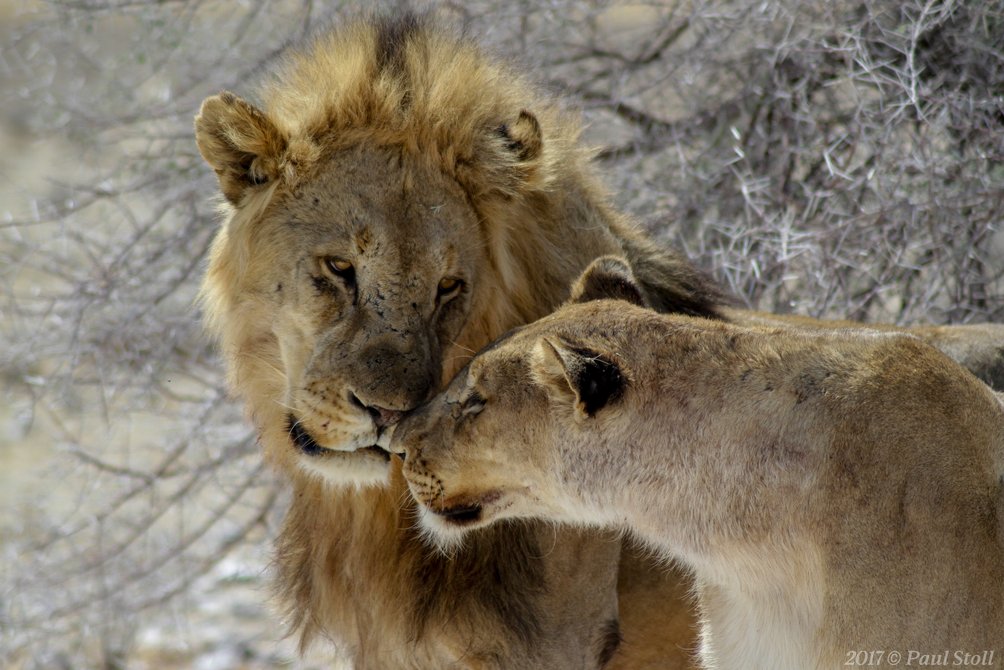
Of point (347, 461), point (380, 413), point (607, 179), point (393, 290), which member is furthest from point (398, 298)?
point (607, 179)

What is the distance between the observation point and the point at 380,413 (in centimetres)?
306

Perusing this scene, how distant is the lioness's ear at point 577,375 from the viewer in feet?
9.68

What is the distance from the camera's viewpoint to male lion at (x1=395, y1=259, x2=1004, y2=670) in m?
2.84

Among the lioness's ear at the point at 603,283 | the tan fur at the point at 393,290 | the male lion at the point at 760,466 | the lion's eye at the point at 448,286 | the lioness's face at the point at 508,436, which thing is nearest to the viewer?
the male lion at the point at 760,466

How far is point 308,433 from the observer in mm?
3174

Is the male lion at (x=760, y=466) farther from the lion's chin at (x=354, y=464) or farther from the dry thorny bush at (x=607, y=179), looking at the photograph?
the dry thorny bush at (x=607, y=179)

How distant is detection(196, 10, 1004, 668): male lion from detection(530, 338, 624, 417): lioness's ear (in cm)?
30

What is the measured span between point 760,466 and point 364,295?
3.46 feet

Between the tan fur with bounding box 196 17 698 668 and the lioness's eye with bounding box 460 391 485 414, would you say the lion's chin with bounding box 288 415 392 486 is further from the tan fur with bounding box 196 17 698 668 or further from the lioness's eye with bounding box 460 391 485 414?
the lioness's eye with bounding box 460 391 485 414

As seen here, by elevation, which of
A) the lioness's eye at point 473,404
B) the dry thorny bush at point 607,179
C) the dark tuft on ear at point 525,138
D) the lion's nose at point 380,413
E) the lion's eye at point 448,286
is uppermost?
the dark tuft on ear at point 525,138

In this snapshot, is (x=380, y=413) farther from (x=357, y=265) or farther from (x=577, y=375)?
(x=577, y=375)

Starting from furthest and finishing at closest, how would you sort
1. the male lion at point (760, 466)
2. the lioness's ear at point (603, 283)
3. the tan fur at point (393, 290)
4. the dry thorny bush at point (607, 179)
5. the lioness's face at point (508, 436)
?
1. the dry thorny bush at point (607, 179)
2. the lioness's ear at point (603, 283)
3. the tan fur at point (393, 290)
4. the lioness's face at point (508, 436)
5. the male lion at point (760, 466)

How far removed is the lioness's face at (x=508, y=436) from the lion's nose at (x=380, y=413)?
40 mm

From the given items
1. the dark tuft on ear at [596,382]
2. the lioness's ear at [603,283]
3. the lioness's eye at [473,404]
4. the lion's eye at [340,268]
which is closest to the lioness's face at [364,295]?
the lion's eye at [340,268]
